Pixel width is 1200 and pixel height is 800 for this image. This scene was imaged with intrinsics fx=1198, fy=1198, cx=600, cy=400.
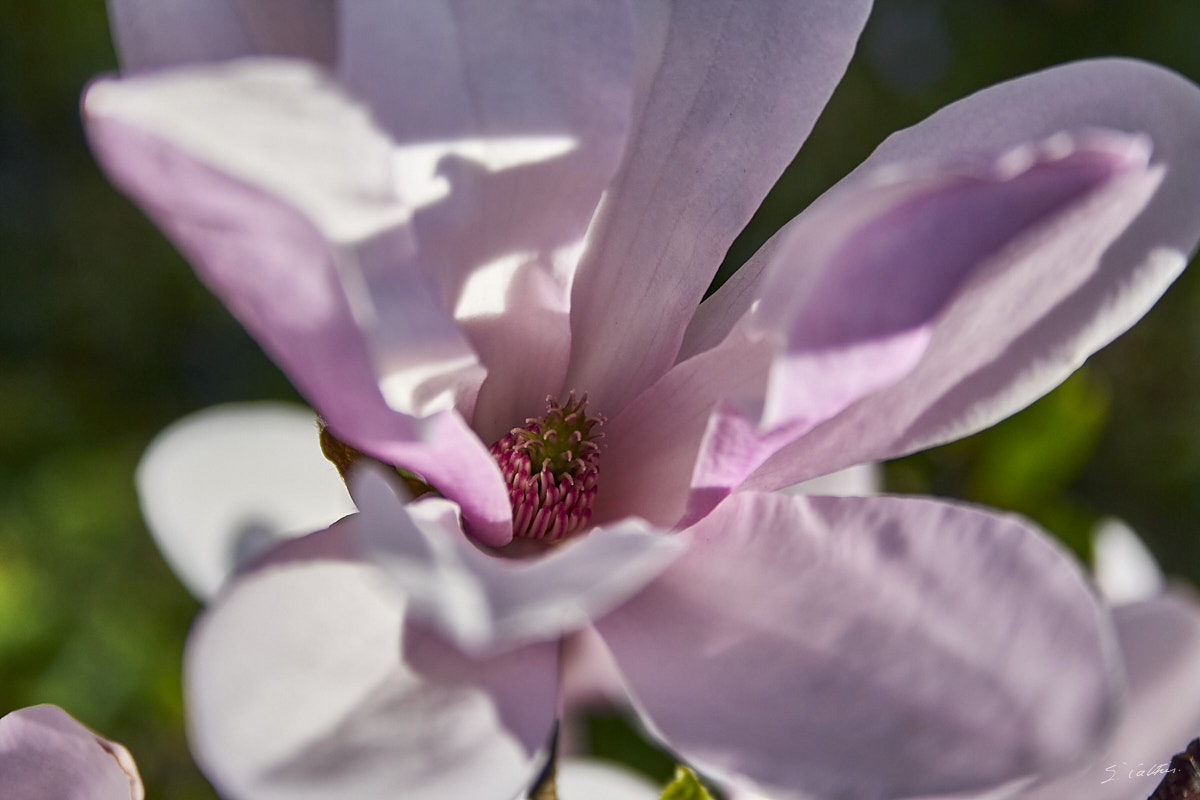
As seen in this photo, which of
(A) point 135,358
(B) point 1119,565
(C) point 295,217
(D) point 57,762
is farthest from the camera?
(A) point 135,358

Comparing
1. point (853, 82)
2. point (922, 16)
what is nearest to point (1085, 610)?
point (853, 82)

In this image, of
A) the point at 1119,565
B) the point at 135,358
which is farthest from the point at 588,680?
the point at 135,358

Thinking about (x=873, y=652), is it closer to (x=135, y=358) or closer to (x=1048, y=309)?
(x=1048, y=309)

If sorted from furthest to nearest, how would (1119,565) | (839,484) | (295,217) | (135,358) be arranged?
1. (135,358)
2. (1119,565)
3. (839,484)
4. (295,217)

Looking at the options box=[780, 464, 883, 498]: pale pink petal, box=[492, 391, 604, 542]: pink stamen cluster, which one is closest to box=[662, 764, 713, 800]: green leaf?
box=[492, 391, 604, 542]: pink stamen cluster

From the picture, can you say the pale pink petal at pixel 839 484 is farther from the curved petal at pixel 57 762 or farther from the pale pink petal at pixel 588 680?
the curved petal at pixel 57 762

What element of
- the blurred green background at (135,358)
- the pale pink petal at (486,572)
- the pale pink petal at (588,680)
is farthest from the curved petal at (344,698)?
the blurred green background at (135,358)
